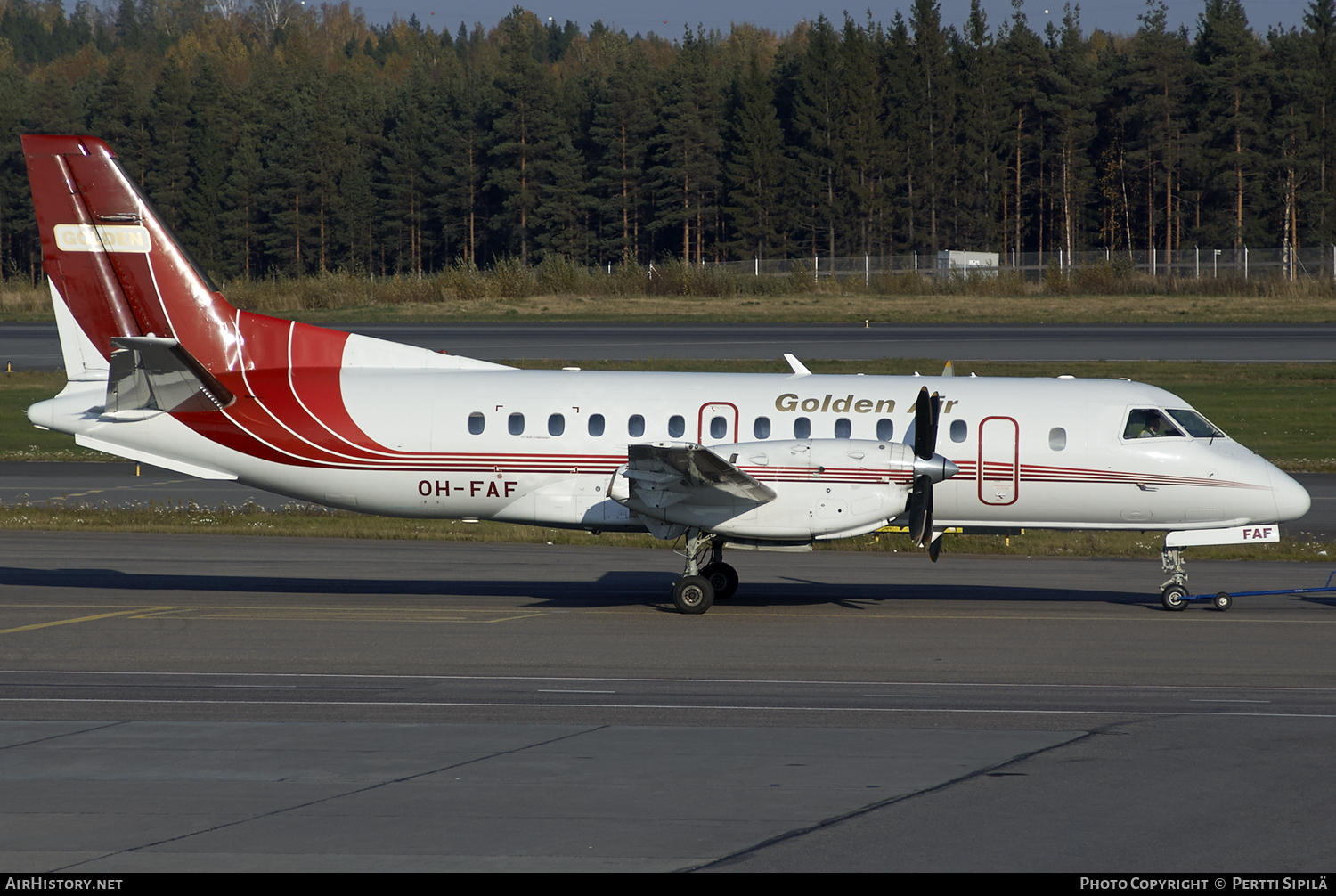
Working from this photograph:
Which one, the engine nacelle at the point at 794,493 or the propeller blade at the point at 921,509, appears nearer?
the propeller blade at the point at 921,509

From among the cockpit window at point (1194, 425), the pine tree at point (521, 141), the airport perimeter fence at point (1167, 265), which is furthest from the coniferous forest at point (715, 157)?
the cockpit window at point (1194, 425)

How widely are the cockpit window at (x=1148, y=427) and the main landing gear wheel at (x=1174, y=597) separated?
2.22 metres

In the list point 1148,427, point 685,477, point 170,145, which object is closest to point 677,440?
point 685,477

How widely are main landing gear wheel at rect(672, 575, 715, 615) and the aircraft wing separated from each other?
1237 mm

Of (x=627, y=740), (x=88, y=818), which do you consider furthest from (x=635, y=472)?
(x=88, y=818)

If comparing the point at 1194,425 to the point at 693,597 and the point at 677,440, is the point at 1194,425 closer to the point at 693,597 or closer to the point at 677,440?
the point at 677,440

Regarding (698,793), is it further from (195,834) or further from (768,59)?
(768,59)

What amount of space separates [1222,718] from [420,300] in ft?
224

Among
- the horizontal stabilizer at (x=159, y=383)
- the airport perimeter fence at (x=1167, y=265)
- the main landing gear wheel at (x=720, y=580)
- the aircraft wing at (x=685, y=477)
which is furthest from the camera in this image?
the airport perimeter fence at (x=1167, y=265)

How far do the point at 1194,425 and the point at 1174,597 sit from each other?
100 inches

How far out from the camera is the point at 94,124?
116 meters

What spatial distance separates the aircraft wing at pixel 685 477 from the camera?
56.4ft

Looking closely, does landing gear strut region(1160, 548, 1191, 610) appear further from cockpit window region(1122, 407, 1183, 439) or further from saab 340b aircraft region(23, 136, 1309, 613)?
cockpit window region(1122, 407, 1183, 439)

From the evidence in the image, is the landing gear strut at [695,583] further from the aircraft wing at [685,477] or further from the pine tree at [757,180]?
the pine tree at [757,180]
